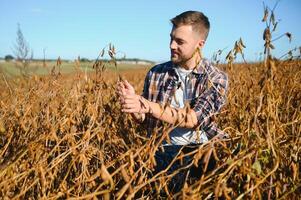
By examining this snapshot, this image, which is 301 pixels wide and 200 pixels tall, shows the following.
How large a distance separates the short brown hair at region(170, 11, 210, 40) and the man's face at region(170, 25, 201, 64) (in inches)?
1.4

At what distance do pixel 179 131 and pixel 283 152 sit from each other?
805 mm

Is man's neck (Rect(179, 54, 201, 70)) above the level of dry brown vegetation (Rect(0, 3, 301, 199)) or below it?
above

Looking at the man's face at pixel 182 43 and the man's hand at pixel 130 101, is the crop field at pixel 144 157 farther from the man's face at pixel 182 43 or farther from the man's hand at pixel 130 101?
the man's face at pixel 182 43

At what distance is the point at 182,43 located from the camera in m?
2.12

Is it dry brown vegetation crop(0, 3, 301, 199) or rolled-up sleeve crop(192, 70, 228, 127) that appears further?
rolled-up sleeve crop(192, 70, 228, 127)

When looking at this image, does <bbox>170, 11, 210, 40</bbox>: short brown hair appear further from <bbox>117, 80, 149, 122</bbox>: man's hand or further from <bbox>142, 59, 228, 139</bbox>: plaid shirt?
<bbox>117, 80, 149, 122</bbox>: man's hand

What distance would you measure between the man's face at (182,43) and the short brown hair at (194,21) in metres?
0.03

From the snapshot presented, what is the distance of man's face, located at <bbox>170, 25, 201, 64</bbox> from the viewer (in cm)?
212

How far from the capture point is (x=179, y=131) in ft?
7.05

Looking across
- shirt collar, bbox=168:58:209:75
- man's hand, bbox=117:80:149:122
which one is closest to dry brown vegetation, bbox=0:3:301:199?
man's hand, bbox=117:80:149:122

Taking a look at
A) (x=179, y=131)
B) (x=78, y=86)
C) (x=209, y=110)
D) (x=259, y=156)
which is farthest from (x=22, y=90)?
(x=259, y=156)

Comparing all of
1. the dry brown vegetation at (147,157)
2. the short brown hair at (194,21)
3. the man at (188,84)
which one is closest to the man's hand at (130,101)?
the dry brown vegetation at (147,157)

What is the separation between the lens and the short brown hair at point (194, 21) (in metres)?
2.18

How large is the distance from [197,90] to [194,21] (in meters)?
0.45
